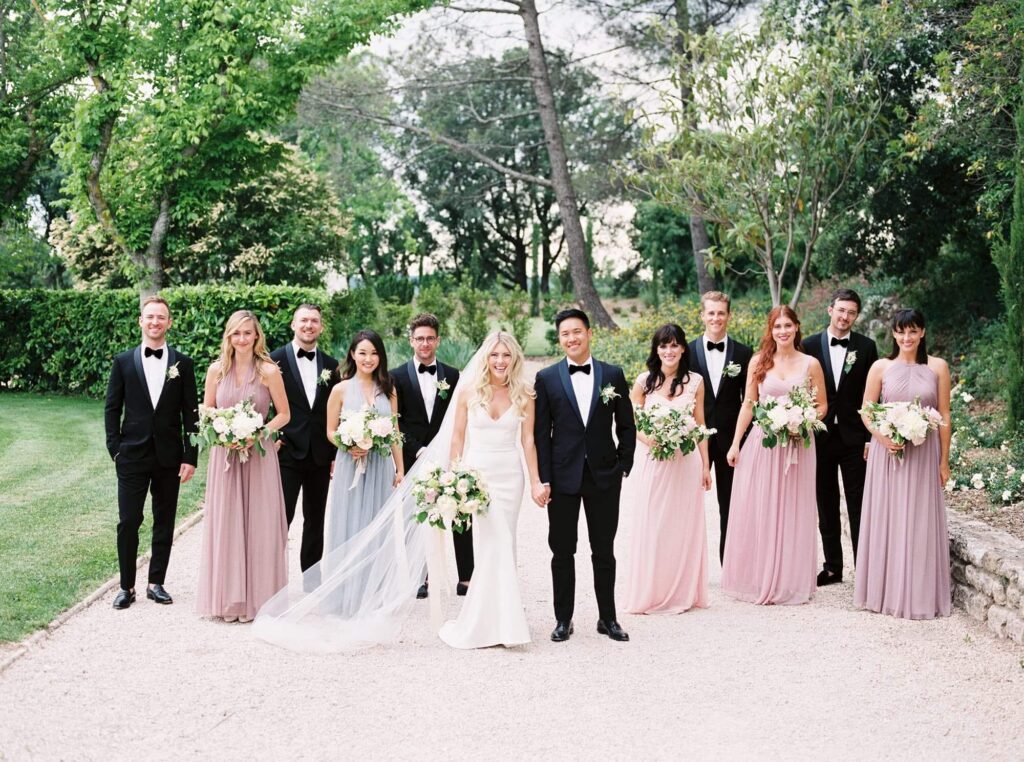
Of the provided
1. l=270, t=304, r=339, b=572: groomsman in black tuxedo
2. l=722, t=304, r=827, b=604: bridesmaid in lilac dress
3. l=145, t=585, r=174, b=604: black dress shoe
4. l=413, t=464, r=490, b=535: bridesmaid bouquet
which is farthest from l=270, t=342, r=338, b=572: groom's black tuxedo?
l=722, t=304, r=827, b=604: bridesmaid in lilac dress

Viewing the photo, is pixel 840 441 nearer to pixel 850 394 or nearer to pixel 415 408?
pixel 850 394

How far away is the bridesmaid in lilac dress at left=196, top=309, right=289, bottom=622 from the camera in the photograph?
671 cm

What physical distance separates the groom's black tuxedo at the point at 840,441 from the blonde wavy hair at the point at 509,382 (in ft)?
7.96

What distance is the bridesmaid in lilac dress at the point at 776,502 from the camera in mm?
7094

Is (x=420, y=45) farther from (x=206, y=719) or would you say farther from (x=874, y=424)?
(x=206, y=719)

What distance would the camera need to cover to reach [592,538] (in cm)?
633

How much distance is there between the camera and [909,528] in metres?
6.78

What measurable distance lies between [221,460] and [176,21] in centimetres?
1278

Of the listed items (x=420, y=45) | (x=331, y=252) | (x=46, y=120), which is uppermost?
(x=420, y=45)

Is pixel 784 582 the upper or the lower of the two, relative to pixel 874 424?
lower

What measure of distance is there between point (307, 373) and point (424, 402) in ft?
2.80

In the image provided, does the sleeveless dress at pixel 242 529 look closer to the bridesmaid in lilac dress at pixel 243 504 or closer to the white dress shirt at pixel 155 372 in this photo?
the bridesmaid in lilac dress at pixel 243 504

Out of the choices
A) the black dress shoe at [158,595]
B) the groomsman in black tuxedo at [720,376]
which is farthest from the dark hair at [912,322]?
the black dress shoe at [158,595]

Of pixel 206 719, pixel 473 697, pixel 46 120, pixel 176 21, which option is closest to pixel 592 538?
pixel 473 697
